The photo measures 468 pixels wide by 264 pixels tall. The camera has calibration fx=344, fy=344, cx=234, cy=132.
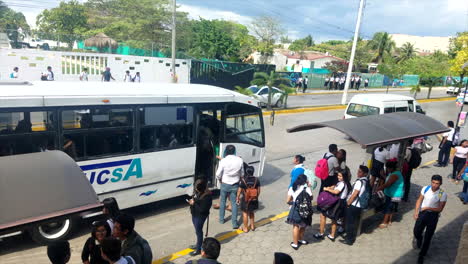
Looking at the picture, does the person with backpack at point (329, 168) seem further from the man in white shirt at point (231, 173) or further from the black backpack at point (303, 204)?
the man in white shirt at point (231, 173)

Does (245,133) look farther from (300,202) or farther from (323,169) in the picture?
(300,202)

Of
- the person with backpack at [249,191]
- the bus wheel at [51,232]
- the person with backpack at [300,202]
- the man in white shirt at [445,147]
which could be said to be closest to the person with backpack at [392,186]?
the person with backpack at [300,202]

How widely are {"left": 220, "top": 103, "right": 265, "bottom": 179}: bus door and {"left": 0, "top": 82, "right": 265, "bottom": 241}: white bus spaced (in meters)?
0.02

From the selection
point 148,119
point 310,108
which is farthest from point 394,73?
point 148,119

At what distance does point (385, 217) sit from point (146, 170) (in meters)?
5.24

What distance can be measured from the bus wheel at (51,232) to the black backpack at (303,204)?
4161 millimetres

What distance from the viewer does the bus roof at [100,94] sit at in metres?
5.57

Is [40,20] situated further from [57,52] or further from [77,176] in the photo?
[77,176]

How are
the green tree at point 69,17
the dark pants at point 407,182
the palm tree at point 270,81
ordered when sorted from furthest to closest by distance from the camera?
the green tree at point 69,17 < the palm tree at point 270,81 < the dark pants at point 407,182

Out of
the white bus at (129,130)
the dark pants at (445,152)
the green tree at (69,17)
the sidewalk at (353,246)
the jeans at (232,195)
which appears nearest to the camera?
the white bus at (129,130)

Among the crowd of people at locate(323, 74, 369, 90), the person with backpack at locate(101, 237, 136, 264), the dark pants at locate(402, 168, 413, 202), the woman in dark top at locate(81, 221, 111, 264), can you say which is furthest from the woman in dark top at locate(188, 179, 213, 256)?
the crowd of people at locate(323, 74, 369, 90)

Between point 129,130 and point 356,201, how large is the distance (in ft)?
14.8

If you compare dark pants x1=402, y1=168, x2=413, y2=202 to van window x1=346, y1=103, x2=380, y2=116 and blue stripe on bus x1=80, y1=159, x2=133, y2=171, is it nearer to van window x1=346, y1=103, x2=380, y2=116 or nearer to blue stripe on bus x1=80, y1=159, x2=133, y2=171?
van window x1=346, y1=103, x2=380, y2=116

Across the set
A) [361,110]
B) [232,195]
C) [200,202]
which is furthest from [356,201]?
[361,110]
